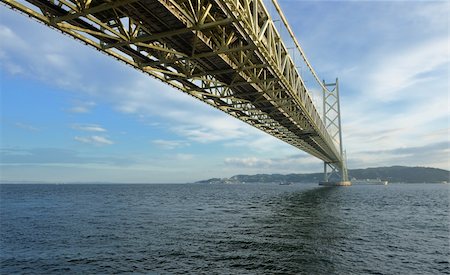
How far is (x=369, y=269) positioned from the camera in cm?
1341

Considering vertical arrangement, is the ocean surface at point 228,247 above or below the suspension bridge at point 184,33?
below

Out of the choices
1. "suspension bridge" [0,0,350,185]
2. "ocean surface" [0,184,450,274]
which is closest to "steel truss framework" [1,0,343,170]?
"suspension bridge" [0,0,350,185]

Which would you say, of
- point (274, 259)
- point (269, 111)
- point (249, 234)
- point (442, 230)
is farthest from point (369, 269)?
point (269, 111)

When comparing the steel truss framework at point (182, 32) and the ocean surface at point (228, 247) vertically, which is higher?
the steel truss framework at point (182, 32)

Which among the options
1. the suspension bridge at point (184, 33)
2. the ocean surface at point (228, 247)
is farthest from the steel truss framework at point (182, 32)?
the ocean surface at point (228, 247)

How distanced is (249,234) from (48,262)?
1232cm

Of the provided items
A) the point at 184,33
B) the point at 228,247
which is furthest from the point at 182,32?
the point at 228,247

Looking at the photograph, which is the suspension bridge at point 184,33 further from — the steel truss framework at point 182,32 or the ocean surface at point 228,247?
the ocean surface at point 228,247

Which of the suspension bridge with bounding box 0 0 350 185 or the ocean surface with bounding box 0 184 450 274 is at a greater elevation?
the suspension bridge with bounding box 0 0 350 185

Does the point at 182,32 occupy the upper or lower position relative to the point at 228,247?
upper

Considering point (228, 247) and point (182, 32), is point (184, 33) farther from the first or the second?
point (228, 247)

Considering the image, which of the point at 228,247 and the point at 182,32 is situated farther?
the point at 228,247

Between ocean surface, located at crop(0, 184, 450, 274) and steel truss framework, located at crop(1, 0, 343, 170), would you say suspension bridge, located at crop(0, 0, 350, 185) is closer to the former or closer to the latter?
A: steel truss framework, located at crop(1, 0, 343, 170)

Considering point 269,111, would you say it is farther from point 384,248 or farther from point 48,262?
point 48,262
